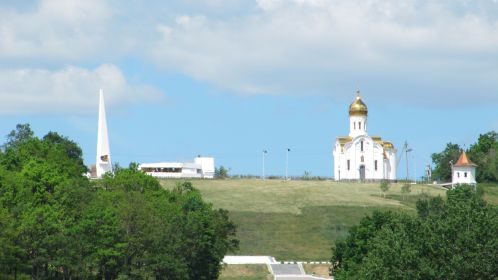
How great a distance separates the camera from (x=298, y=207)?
142 meters

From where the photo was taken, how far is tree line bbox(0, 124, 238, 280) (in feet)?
249

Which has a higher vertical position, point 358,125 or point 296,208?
point 358,125

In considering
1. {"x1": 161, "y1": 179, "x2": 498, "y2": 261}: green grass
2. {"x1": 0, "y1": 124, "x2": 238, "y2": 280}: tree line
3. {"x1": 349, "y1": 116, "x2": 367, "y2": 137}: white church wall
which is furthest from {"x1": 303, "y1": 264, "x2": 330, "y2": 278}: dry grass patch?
{"x1": 349, "y1": 116, "x2": 367, "y2": 137}: white church wall

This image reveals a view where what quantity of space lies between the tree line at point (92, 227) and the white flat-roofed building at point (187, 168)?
77.5 m

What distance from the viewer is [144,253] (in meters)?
84.4

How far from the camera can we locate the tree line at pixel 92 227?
7600cm

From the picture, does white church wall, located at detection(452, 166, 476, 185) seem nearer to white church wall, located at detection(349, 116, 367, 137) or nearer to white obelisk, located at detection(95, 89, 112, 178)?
white church wall, located at detection(349, 116, 367, 137)

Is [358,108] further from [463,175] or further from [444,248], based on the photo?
[444,248]

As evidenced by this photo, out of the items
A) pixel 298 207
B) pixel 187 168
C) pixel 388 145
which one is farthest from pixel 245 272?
pixel 388 145

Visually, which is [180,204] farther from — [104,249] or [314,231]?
[314,231]

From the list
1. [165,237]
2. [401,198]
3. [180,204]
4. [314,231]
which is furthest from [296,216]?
[165,237]

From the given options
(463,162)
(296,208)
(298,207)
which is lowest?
(296,208)

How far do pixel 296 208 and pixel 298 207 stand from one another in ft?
2.59

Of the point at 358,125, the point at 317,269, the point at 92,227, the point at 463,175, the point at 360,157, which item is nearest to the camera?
the point at 92,227
